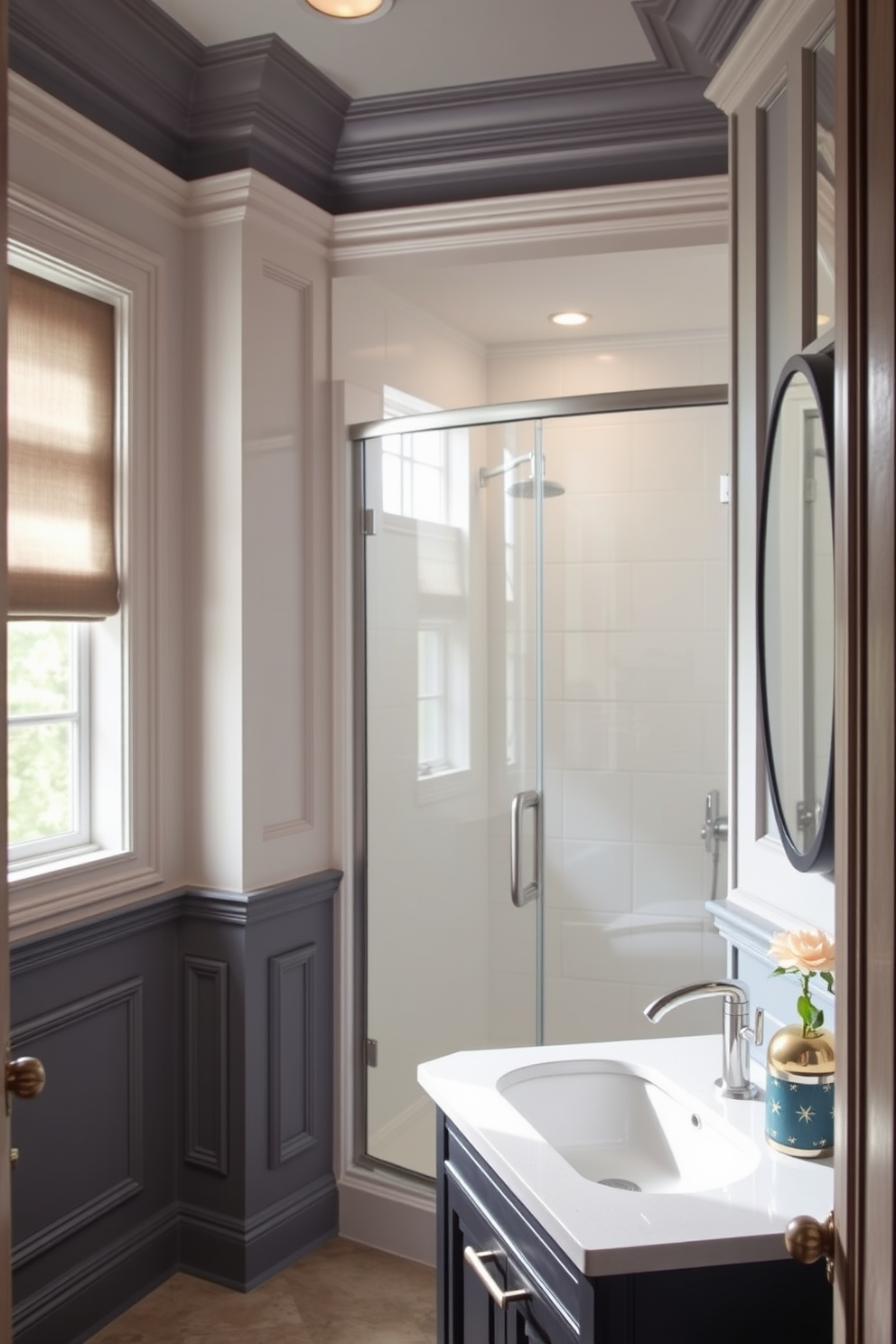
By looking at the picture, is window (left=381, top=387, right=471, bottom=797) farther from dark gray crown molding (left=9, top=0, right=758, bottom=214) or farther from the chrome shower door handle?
dark gray crown molding (left=9, top=0, right=758, bottom=214)

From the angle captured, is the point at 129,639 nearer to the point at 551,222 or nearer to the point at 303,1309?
the point at 551,222

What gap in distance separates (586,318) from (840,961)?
324cm

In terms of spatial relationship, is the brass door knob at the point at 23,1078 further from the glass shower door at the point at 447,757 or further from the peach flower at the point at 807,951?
the glass shower door at the point at 447,757

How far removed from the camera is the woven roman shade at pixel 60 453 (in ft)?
7.70

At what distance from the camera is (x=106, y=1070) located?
8.28 feet

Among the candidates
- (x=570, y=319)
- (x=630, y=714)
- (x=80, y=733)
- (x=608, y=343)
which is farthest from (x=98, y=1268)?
(x=608, y=343)

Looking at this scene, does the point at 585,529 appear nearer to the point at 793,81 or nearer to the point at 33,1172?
the point at 793,81

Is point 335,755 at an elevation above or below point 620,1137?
above

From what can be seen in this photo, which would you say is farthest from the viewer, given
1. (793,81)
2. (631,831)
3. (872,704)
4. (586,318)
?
(586,318)

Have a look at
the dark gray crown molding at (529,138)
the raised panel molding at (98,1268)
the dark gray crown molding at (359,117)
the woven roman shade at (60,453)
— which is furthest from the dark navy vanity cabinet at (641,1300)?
the dark gray crown molding at (529,138)

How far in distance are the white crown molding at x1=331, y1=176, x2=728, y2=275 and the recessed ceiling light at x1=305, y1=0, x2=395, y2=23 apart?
0.54 metres

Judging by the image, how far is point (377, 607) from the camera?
117 inches

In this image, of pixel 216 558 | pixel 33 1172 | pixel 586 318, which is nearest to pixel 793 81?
pixel 216 558

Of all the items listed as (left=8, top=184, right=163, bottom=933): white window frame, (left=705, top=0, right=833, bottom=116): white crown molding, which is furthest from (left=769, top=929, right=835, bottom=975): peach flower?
(left=8, top=184, right=163, bottom=933): white window frame
